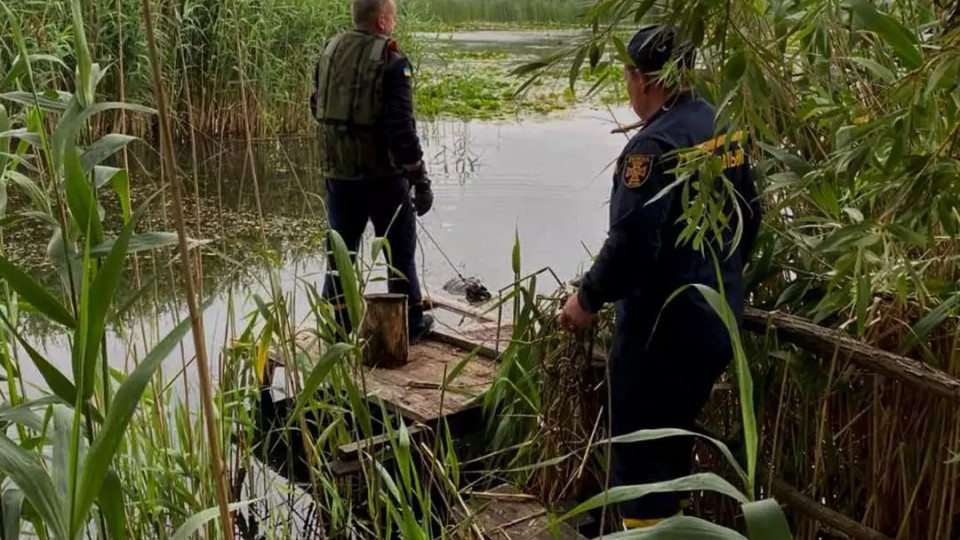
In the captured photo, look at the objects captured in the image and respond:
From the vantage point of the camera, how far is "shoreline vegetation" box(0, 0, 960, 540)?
124 cm

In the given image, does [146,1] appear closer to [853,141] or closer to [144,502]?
[853,141]

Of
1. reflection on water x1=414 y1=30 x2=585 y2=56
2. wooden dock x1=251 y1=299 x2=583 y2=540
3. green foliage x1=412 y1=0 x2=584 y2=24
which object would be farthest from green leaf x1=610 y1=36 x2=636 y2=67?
green foliage x1=412 y1=0 x2=584 y2=24

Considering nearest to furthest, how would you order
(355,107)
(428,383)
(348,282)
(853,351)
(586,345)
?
(348,282), (853,351), (586,345), (428,383), (355,107)

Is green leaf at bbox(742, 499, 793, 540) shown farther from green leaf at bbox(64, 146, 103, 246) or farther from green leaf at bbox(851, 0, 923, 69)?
green leaf at bbox(64, 146, 103, 246)

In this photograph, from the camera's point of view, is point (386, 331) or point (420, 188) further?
point (420, 188)

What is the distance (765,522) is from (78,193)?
96 cm

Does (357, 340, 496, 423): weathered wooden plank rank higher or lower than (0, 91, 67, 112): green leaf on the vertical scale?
lower

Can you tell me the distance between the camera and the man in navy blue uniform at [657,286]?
2.52 m

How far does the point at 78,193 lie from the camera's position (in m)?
1.37

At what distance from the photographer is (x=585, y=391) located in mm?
2979

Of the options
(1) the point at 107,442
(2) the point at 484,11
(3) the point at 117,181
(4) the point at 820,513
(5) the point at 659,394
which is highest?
(2) the point at 484,11

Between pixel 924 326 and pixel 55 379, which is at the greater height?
pixel 55 379

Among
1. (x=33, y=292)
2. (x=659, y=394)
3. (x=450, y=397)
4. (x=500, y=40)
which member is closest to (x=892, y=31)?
(x=33, y=292)

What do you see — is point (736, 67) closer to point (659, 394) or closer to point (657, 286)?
point (657, 286)
